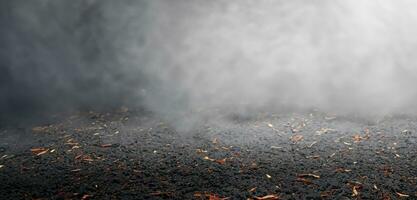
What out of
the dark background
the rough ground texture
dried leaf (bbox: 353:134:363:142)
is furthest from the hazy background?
dried leaf (bbox: 353:134:363:142)

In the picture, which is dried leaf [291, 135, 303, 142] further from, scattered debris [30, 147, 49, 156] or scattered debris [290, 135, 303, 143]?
scattered debris [30, 147, 49, 156]

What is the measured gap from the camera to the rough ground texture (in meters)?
3.39

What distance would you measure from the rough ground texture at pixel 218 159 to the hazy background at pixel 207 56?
79cm

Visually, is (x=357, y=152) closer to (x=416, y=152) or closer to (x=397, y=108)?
(x=416, y=152)

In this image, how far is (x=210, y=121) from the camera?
5414 mm

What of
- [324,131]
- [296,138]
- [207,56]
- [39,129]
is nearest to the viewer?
[296,138]

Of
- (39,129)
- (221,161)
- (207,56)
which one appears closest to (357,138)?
(221,161)

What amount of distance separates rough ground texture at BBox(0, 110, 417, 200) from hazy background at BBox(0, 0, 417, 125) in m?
0.79

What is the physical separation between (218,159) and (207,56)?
378 cm

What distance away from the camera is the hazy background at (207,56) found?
20.5ft

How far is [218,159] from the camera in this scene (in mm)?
4062

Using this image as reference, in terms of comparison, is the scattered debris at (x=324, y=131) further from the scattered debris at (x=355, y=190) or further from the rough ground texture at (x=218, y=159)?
the scattered debris at (x=355, y=190)

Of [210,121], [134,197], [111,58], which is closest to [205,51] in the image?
[111,58]

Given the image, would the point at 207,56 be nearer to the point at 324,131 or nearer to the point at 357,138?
the point at 324,131
